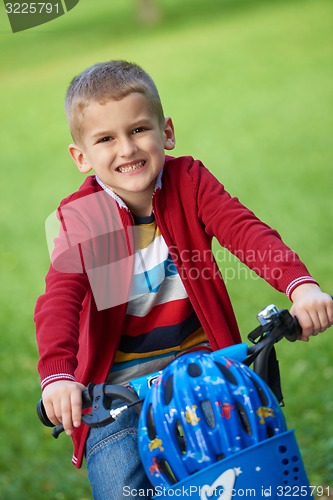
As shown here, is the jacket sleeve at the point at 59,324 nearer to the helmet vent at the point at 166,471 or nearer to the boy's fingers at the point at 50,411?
the boy's fingers at the point at 50,411

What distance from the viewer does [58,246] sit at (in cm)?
259

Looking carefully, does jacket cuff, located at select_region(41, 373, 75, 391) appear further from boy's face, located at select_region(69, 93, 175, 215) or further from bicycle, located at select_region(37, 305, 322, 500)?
boy's face, located at select_region(69, 93, 175, 215)


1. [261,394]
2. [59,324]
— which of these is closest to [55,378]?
[59,324]

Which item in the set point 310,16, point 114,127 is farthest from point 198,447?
point 310,16

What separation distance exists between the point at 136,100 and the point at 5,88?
494 inches

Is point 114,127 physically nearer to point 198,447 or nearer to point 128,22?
point 198,447

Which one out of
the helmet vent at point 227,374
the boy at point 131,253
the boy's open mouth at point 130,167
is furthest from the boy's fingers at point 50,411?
the boy's open mouth at point 130,167

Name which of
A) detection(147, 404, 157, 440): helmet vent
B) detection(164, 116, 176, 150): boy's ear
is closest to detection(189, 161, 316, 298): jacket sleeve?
detection(164, 116, 176, 150): boy's ear

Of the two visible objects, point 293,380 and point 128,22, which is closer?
point 293,380

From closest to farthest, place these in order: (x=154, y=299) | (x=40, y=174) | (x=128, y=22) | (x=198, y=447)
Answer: (x=198, y=447) < (x=154, y=299) < (x=40, y=174) < (x=128, y=22)

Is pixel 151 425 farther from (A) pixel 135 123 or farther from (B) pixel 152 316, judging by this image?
(A) pixel 135 123

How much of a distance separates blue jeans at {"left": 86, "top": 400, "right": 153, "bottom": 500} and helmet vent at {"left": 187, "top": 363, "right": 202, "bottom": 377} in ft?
1.94

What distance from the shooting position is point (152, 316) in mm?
2674

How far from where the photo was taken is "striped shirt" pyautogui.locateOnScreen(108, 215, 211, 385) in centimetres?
266
